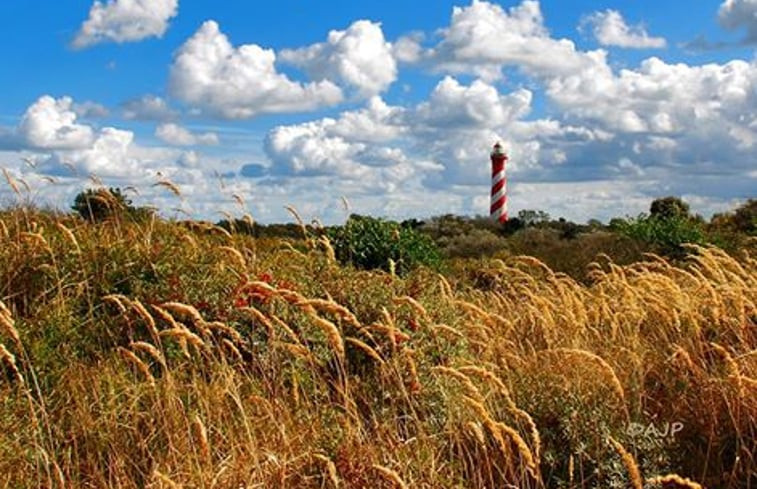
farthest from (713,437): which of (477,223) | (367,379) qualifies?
(477,223)

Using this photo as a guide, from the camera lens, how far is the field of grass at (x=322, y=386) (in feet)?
15.3

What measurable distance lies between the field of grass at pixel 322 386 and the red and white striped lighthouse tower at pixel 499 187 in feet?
90.7

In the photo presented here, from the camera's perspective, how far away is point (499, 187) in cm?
3638

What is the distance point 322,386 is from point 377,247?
25.5 feet

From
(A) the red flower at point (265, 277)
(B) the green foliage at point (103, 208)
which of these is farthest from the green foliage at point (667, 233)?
(A) the red flower at point (265, 277)

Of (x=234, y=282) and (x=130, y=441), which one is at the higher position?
(x=234, y=282)

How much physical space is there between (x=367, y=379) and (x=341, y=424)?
3.72ft

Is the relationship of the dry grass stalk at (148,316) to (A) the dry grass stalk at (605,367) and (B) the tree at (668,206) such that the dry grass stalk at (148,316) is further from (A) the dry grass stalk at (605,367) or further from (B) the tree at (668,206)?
(B) the tree at (668,206)

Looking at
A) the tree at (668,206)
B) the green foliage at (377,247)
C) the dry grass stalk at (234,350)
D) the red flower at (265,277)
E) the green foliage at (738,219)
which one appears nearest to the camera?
the dry grass stalk at (234,350)

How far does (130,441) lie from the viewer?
5.25m

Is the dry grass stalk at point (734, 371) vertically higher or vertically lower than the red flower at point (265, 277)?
lower

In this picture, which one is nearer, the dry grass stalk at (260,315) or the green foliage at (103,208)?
the dry grass stalk at (260,315)

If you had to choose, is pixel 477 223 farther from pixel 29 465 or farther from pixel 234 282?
pixel 29 465

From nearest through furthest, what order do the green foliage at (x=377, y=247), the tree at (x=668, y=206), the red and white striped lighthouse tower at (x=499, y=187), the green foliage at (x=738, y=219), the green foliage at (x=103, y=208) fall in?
the green foliage at (x=103, y=208)
the green foliage at (x=377, y=247)
the green foliage at (x=738, y=219)
the tree at (x=668, y=206)
the red and white striped lighthouse tower at (x=499, y=187)
